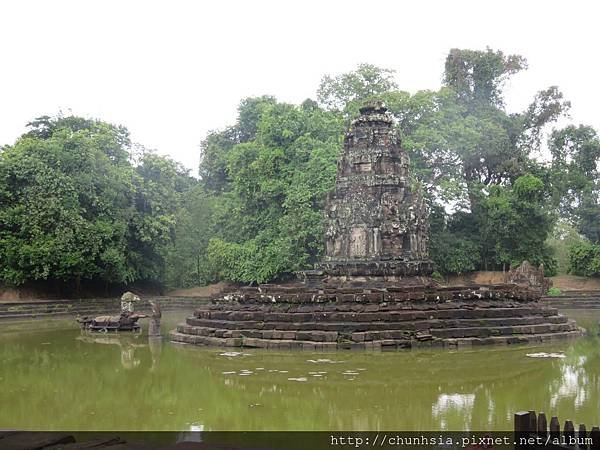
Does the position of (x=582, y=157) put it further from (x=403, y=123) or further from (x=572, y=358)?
(x=572, y=358)

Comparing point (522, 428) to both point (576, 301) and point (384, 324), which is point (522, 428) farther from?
point (576, 301)

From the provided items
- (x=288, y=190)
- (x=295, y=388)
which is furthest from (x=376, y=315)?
(x=288, y=190)

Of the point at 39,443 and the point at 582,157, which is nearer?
the point at 39,443

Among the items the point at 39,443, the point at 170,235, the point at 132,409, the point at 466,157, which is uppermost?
the point at 466,157

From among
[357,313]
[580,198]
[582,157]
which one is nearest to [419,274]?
[357,313]

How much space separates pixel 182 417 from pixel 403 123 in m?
30.4

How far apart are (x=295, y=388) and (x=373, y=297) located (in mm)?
6519

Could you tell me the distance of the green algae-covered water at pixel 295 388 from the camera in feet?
27.5

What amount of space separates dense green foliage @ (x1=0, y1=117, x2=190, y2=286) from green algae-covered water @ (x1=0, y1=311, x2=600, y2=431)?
15698mm

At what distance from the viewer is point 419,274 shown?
66.3 feet

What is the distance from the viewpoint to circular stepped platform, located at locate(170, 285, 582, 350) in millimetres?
15672

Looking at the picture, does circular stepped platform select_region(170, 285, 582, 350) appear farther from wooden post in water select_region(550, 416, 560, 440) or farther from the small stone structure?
wooden post in water select_region(550, 416, 560, 440)

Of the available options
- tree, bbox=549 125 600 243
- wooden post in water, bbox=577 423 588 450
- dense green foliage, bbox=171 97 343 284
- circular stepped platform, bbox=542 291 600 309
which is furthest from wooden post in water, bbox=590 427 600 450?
tree, bbox=549 125 600 243

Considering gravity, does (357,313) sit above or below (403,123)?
below
